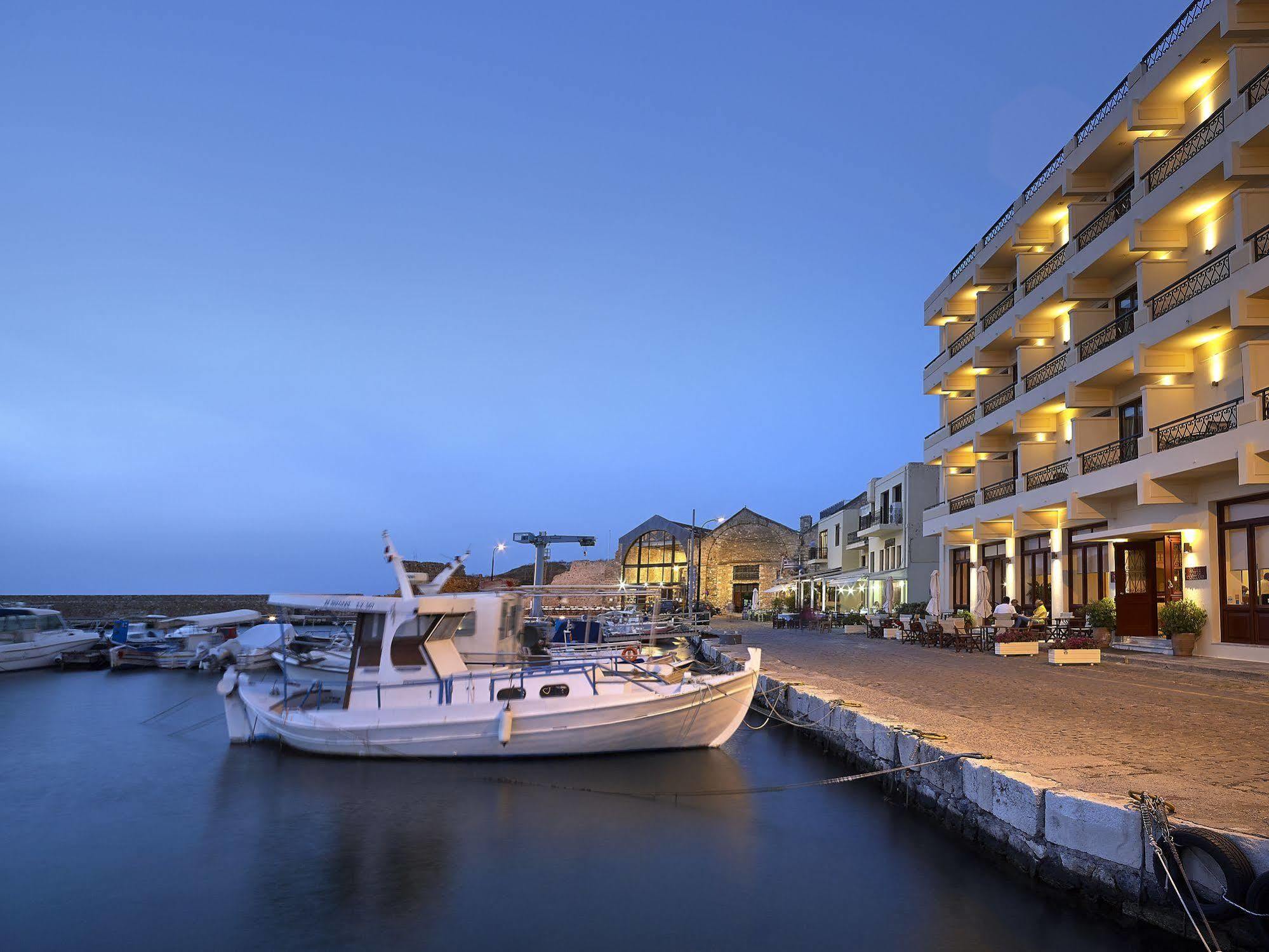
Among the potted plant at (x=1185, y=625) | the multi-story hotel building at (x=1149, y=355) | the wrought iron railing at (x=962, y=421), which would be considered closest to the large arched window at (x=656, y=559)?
the wrought iron railing at (x=962, y=421)

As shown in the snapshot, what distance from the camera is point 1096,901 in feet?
21.5

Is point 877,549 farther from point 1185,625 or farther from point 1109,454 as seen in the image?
point 1185,625

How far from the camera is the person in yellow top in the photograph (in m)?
23.8

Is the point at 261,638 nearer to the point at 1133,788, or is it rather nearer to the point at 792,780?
the point at 792,780

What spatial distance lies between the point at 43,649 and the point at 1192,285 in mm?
39441

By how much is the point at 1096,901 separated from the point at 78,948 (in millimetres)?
8601

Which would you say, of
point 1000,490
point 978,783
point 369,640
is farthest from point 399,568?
point 1000,490

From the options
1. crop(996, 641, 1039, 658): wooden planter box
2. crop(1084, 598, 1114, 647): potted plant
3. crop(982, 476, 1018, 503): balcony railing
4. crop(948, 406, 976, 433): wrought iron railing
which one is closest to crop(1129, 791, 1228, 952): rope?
crop(996, 641, 1039, 658): wooden planter box

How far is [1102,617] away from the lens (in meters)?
22.0

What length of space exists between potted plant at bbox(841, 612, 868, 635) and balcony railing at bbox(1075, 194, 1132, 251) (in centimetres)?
1797

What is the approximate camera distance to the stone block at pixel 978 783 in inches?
302

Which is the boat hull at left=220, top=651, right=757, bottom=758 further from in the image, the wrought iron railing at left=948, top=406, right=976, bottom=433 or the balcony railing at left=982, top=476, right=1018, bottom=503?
the wrought iron railing at left=948, top=406, right=976, bottom=433

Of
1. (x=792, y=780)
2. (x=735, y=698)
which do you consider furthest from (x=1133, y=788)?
(x=735, y=698)

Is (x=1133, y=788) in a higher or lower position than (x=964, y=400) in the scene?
lower
